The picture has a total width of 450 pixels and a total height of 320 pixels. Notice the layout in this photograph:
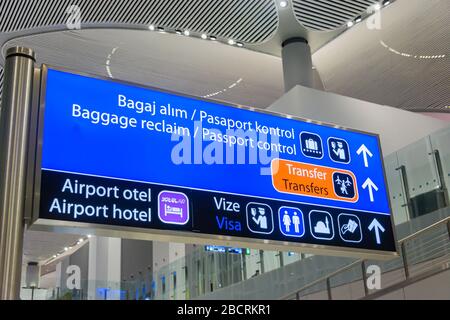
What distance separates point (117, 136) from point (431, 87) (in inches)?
597

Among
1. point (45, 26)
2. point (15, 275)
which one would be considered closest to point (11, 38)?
point (45, 26)

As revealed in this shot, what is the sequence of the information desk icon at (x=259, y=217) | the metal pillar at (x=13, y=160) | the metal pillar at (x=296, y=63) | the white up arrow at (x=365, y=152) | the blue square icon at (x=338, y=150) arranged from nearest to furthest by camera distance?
the metal pillar at (x=13, y=160), the information desk icon at (x=259, y=217), the blue square icon at (x=338, y=150), the white up arrow at (x=365, y=152), the metal pillar at (x=296, y=63)

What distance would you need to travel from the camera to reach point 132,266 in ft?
83.5

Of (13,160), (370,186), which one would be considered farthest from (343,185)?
(13,160)

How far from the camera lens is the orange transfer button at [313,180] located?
384 cm

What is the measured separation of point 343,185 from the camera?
4.09 metres

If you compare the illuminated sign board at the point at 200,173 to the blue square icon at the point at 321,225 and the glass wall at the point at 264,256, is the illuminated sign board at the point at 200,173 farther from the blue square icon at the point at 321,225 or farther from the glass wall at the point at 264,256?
the glass wall at the point at 264,256

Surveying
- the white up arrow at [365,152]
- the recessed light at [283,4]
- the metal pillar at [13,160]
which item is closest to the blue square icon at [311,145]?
the white up arrow at [365,152]

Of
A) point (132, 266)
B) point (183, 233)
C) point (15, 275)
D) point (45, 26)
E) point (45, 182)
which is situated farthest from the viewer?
point (132, 266)

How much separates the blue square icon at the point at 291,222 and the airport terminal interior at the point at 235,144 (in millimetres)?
13

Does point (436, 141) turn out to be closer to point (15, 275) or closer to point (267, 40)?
point (267, 40)

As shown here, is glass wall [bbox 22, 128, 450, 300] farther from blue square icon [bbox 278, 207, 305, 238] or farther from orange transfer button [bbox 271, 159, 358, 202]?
blue square icon [bbox 278, 207, 305, 238]

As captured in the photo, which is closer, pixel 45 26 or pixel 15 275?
pixel 15 275

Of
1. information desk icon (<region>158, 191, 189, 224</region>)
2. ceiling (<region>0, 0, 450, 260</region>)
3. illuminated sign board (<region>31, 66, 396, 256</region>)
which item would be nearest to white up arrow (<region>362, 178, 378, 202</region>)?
illuminated sign board (<region>31, 66, 396, 256</region>)
